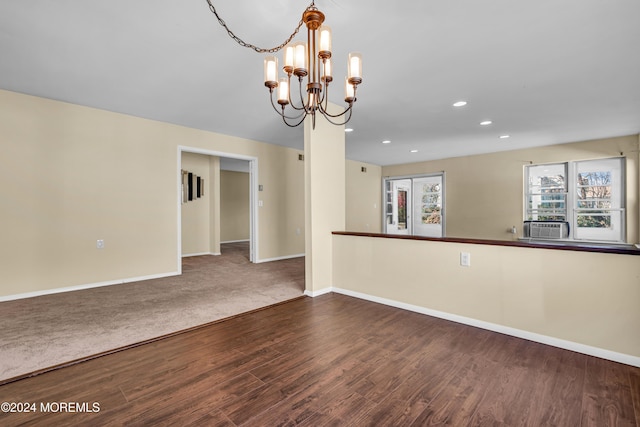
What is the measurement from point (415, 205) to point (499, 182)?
2.30m

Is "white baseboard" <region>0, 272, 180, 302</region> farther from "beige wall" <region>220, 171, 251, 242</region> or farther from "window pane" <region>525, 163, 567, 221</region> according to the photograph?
"window pane" <region>525, 163, 567, 221</region>

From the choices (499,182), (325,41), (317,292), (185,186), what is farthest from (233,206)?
(325,41)

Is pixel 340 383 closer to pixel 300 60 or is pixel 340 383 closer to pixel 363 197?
pixel 300 60

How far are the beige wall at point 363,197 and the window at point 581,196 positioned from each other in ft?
12.4

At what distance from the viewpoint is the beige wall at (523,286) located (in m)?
2.10

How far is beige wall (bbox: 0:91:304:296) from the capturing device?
3.52 metres

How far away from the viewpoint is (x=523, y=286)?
2461 mm

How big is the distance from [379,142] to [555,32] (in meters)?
3.78

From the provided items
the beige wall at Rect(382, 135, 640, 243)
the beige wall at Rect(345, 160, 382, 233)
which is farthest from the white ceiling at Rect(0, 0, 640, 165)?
the beige wall at Rect(345, 160, 382, 233)

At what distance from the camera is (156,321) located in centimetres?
283

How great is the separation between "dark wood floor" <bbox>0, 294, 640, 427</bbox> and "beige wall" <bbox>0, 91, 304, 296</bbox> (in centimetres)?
246

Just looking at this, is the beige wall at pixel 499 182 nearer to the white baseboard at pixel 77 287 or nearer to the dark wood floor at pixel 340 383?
the dark wood floor at pixel 340 383

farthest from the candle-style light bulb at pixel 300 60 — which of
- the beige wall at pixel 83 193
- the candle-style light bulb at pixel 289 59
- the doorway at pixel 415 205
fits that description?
the doorway at pixel 415 205

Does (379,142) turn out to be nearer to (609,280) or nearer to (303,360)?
(609,280)
